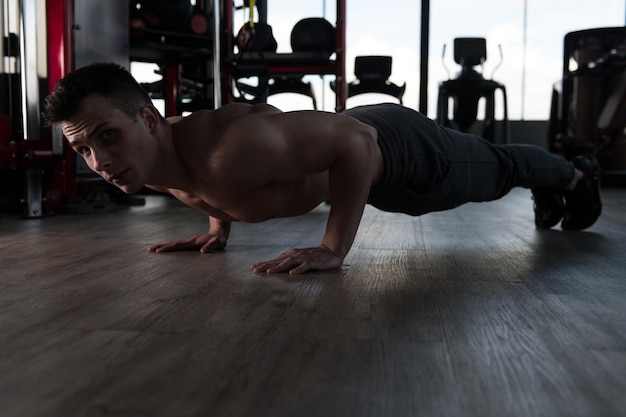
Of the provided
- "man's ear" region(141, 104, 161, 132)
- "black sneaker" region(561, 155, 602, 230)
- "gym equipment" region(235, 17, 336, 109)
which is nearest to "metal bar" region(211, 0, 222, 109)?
"gym equipment" region(235, 17, 336, 109)

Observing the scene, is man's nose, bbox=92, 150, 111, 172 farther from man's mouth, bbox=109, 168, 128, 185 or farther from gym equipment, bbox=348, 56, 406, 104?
gym equipment, bbox=348, 56, 406, 104

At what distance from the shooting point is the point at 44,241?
1934 mm

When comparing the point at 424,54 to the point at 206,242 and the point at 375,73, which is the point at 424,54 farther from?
the point at 206,242

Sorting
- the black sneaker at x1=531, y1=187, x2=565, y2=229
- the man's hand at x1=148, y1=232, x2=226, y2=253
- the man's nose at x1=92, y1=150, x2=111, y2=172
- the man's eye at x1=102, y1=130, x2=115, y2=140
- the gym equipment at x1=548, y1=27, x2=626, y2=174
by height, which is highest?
the gym equipment at x1=548, y1=27, x2=626, y2=174

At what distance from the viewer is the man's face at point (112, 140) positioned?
3.92ft

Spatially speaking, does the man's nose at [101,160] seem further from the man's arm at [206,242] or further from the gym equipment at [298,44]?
the gym equipment at [298,44]

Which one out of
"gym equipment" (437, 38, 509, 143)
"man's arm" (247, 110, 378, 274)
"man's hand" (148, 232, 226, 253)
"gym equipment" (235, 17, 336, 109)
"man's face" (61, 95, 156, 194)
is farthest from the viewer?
"gym equipment" (437, 38, 509, 143)

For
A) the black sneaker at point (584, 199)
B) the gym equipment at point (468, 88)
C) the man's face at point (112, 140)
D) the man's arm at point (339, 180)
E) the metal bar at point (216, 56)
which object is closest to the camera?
the man's face at point (112, 140)

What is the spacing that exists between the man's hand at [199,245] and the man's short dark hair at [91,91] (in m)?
0.52

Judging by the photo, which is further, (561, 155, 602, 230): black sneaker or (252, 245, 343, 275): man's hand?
(561, 155, 602, 230): black sneaker

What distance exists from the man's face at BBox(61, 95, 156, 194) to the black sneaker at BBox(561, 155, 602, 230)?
1.52 m

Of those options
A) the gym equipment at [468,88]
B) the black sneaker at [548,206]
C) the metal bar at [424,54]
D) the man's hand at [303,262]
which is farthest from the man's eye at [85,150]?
the metal bar at [424,54]

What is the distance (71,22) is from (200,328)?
241 cm

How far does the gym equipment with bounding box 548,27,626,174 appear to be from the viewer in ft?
16.7
